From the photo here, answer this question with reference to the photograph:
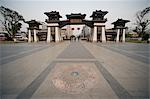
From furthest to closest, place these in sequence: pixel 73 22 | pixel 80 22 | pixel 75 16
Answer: pixel 73 22 → pixel 80 22 → pixel 75 16

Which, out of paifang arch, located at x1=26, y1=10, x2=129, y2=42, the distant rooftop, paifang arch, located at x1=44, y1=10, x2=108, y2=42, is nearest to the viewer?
the distant rooftop

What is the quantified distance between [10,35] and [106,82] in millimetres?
64931

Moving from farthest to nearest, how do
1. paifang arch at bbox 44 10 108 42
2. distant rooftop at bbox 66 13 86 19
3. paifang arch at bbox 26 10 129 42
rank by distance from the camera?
paifang arch at bbox 44 10 108 42 → paifang arch at bbox 26 10 129 42 → distant rooftop at bbox 66 13 86 19

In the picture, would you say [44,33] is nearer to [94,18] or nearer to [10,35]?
[10,35]

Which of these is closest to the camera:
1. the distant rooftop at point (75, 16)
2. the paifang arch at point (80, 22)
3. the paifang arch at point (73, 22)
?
the distant rooftop at point (75, 16)

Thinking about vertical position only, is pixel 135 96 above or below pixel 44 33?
below

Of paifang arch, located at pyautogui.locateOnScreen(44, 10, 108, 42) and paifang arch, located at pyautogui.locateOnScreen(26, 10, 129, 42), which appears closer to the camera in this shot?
paifang arch, located at pyautogui.locateOnScreen(26, 10, 129, 42)

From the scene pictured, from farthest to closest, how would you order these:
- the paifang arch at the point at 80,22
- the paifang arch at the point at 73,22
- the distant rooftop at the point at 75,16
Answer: the paifang arch at the point at 73,22 < the paifang arch at the point at 80,22 < the distant rooftop at the point at 75,16

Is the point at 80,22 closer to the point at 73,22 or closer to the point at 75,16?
the point at 73,22

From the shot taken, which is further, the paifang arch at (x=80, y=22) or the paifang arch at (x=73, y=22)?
the paifang arch at (x=73, y=22)

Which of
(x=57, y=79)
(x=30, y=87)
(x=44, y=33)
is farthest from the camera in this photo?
(x=44, y=33)

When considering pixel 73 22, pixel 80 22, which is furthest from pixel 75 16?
pixel 80 22

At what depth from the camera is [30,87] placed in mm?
5648

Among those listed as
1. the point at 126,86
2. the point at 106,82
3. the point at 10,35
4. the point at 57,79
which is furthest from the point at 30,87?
the point at 10,35
